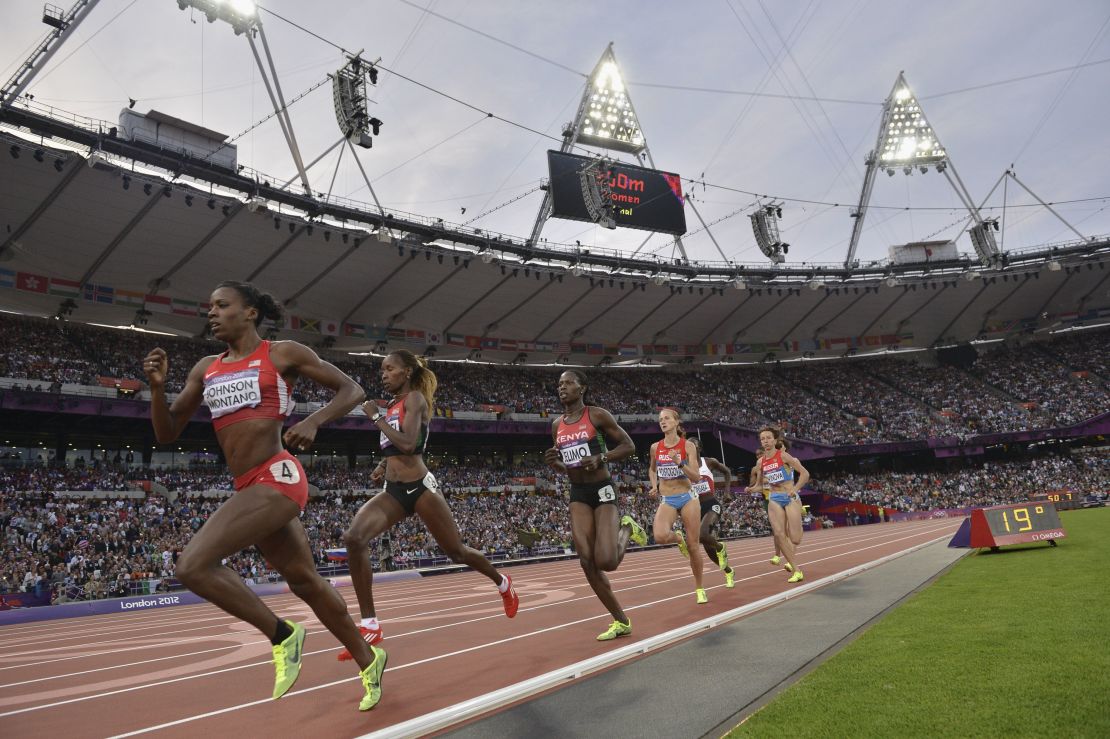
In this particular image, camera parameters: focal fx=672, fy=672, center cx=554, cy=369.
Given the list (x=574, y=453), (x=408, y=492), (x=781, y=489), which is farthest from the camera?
(x=781, y=489)

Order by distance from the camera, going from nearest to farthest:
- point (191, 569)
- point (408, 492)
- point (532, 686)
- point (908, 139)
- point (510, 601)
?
point (191, 569) < point (532, 686) < point (408, 492) < point (510, 601) < point (908, 139)

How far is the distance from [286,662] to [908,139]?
5589 cm

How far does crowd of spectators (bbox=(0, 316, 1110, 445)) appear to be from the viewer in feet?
155

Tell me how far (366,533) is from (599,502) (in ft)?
7.55

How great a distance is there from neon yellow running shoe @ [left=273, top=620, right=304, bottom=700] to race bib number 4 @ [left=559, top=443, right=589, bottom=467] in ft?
11.3

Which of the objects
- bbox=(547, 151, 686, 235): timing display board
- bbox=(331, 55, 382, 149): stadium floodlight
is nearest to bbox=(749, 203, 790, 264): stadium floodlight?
bbox=(547, 151, 686, 235): timing display board

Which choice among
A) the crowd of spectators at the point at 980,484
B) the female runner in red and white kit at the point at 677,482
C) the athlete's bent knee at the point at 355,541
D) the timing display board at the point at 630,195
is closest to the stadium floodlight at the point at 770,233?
the timing display board at the point at 630,195

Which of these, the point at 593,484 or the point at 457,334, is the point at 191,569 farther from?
the point at 457,334

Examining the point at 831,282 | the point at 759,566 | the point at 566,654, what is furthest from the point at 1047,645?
the point at 831,282

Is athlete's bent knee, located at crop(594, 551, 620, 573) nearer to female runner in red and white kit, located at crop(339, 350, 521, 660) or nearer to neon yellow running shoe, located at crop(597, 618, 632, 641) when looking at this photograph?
neon yellow running shoe, located at crop(597, 618, 632, 641)

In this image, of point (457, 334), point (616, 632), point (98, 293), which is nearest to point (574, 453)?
point (616, 632)

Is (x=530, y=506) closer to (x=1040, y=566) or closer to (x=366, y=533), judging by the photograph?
(x=1040, y=566)

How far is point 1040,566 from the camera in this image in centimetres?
966

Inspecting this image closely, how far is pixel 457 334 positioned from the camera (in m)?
45.6
